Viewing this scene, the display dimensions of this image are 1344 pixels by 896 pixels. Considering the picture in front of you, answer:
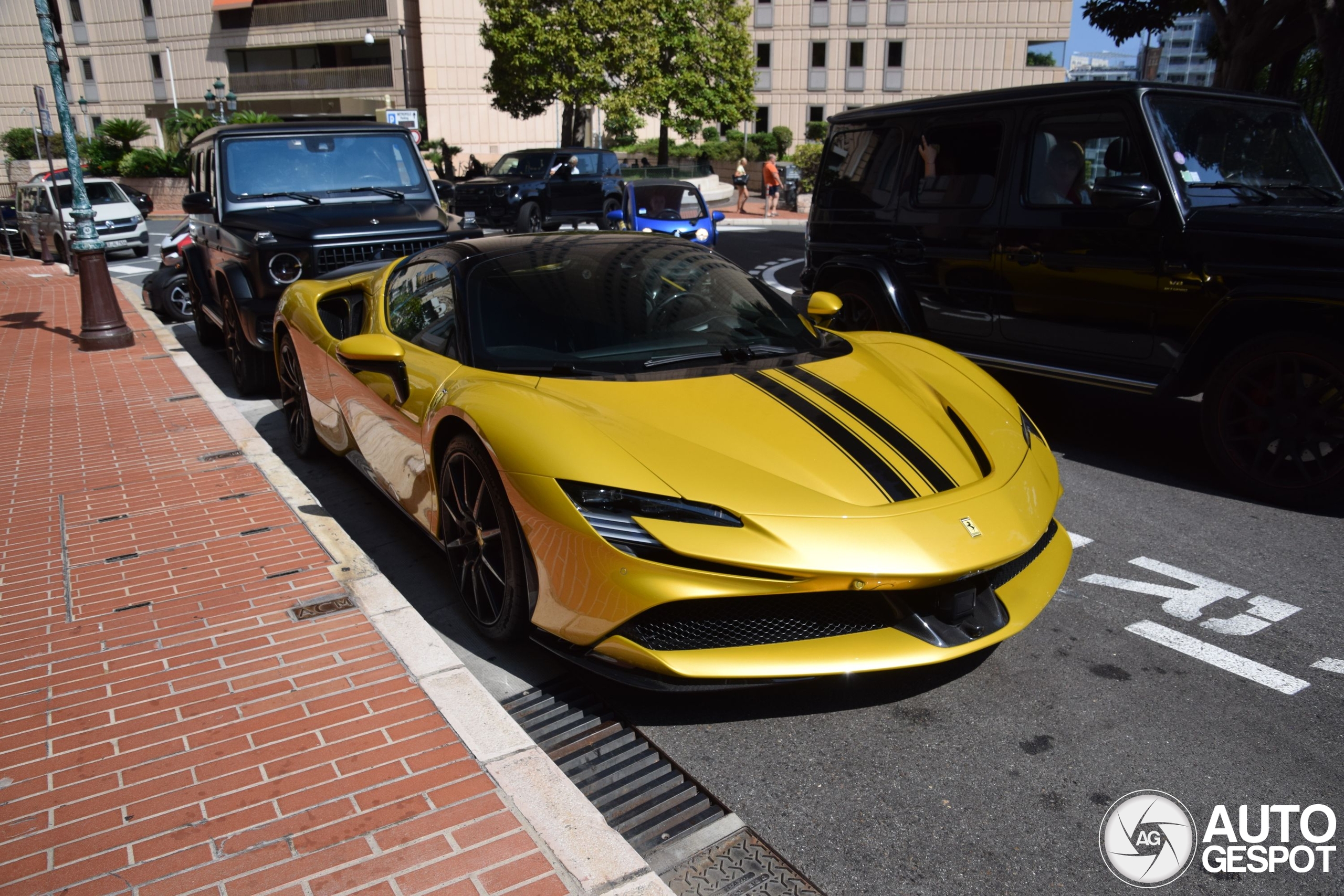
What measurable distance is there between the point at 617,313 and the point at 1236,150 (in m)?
3.95

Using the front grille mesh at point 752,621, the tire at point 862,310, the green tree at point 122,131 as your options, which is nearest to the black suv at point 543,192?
the tire at point 862,310

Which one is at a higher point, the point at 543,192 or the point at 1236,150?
the point at 1236,150

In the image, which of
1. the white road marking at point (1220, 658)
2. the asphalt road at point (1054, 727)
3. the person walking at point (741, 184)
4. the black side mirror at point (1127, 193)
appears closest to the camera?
the asphalt road at point (1054, 727)

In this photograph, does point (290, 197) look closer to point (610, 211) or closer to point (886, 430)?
point (886, 430)

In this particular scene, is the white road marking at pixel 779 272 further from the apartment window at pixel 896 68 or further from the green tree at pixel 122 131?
the apartment window at pixel 896 68

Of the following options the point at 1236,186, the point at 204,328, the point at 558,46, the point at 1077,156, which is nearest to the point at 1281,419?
the point at 1236,186

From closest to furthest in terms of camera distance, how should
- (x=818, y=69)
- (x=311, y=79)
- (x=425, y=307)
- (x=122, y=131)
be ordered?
(x=425, y=307) → (x=122, y=131) → (x=311, y=79) → (x=818, y=69)

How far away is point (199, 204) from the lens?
8.45 meters

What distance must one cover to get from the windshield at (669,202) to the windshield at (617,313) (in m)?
14.7

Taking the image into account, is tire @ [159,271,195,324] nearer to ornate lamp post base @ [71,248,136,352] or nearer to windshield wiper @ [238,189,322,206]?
ornate lamp post base @ [71,248,136,352]

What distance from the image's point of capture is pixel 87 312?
997cm

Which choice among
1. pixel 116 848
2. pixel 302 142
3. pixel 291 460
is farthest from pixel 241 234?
pixel 116 848

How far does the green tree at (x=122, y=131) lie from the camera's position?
41.1m

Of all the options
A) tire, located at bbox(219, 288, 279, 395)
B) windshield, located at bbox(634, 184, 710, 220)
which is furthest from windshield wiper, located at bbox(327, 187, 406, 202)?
windshield, located at bbox(634, 184, 710, 220)
